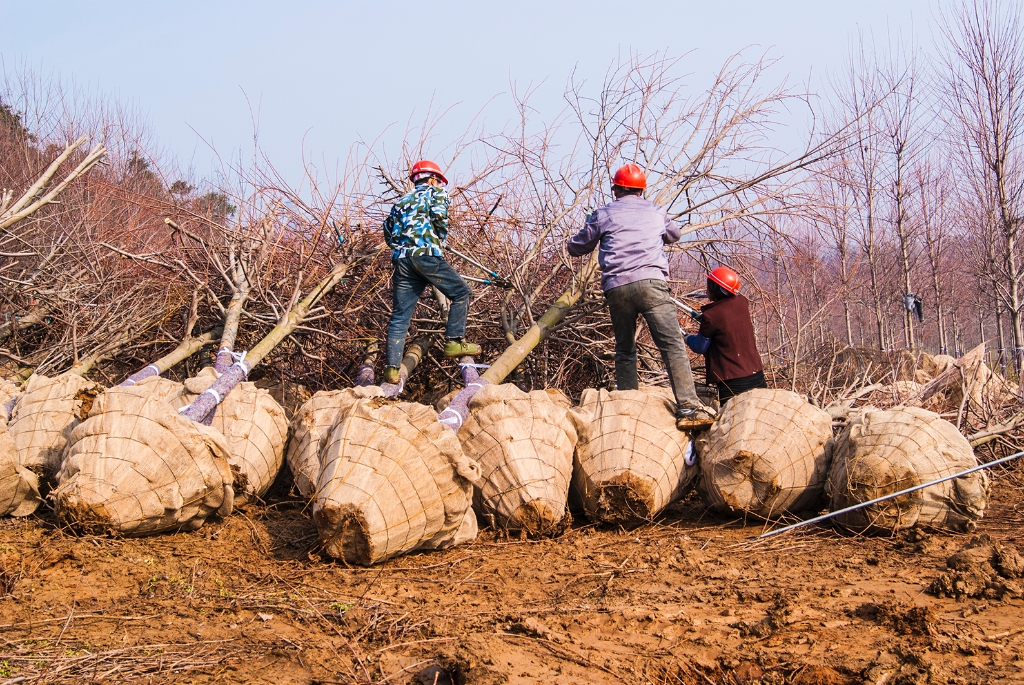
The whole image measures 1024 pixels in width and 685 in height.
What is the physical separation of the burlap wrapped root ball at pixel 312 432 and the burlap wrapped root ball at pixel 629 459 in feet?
4.39

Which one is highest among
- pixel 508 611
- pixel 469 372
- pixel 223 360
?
pixel 223 360

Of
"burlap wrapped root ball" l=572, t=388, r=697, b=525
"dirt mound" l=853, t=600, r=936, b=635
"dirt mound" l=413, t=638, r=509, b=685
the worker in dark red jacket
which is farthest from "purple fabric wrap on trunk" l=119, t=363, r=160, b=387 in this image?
"dirt mound" l=853, t=600, r=936, b=635

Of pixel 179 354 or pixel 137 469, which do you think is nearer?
pixel 137 469

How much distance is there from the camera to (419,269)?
5.92 meters

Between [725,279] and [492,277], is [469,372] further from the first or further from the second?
[725,279]

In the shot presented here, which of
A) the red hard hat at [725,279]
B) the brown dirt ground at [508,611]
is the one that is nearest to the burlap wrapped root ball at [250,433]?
the brown dirt ground at [508,611]

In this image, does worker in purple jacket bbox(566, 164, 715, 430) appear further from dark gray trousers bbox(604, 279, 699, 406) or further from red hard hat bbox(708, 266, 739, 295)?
red hard hat bbox(708, 266, 739, 295)

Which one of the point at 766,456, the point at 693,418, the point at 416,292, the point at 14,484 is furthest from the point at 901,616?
the point at 14,484

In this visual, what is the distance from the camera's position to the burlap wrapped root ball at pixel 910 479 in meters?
4.30

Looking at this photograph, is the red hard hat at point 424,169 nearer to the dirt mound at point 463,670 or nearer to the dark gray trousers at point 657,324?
the dark gray trousers at point 657,324

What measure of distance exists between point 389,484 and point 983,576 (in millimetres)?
2573

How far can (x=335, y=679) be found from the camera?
2725 mm

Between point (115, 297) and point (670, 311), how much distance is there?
Answer: 186 inches

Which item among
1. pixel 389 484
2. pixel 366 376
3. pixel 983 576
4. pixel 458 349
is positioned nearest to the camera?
pixel 983 576
